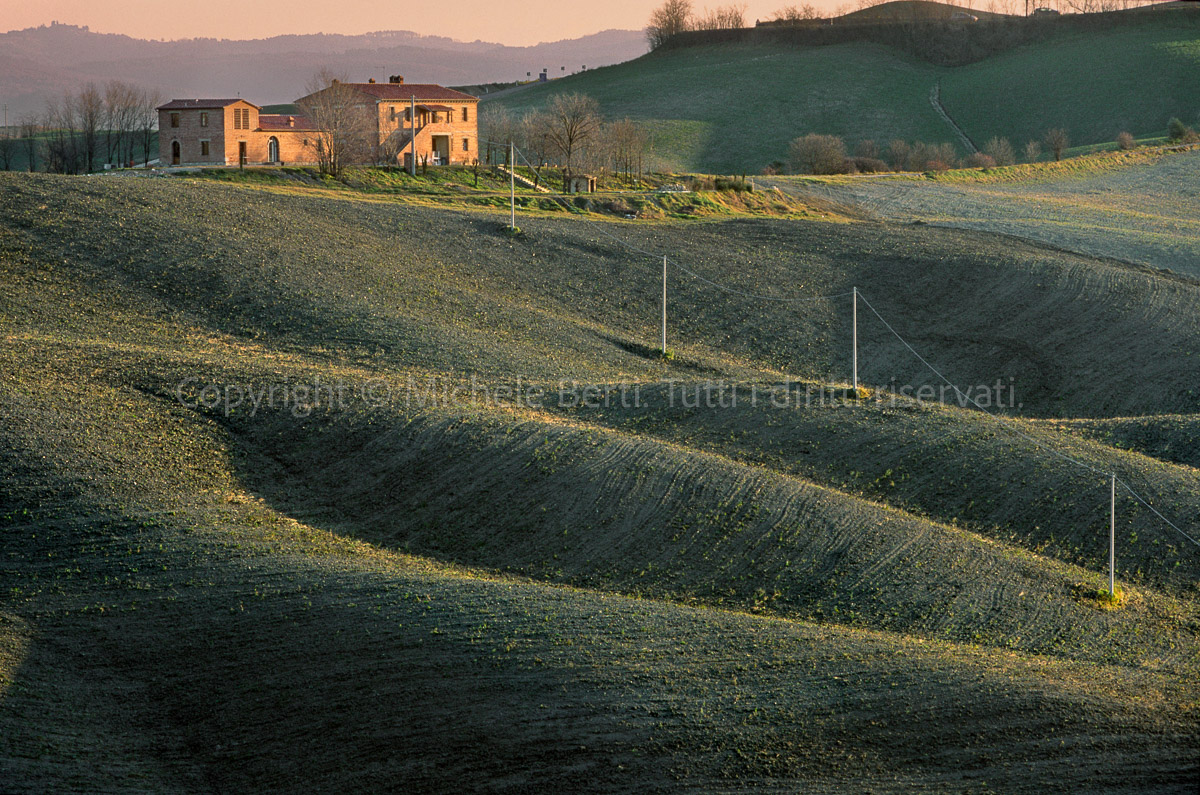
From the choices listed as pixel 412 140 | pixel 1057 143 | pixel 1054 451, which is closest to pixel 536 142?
pixel 412 140

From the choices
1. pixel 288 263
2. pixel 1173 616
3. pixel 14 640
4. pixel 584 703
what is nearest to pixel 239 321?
pixel 288 263

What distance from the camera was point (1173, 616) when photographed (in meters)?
18.5

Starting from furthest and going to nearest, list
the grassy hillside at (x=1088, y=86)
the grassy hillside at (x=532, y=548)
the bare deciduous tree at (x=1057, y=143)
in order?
the grassy hillside at (x=1088, y=86) < the bare deciduous tree at (x=1057, y=143) < the grassy hillside at (x=532, y=548)

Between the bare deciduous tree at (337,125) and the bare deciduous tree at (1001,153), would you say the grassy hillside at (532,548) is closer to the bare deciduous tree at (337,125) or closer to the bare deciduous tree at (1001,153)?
the bare deciduous tree at (337,125)

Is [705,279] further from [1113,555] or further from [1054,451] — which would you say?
[1113,555]

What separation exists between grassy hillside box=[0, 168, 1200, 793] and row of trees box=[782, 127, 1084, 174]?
4456 centimetres

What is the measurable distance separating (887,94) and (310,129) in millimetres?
75142

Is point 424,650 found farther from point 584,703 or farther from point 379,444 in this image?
point 379,444

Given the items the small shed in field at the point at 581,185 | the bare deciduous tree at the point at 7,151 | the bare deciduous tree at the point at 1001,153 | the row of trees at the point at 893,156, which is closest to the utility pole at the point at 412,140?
the small shed in field at the point at 581,185

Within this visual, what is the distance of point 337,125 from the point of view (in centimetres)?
5850

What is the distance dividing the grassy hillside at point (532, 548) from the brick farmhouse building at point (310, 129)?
22580 millimetres

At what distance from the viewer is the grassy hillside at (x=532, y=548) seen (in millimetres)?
14250

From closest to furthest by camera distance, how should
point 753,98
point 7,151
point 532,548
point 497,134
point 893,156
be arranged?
1. point 532,548
2. point 497,134
3. point 7,151
4. point 893,156
5. point 753,98

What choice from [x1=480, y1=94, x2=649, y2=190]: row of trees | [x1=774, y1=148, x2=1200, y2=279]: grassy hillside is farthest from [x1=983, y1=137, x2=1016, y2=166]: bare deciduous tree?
[x1=480, y1=94, x2=649, y2=190]: row of trees
